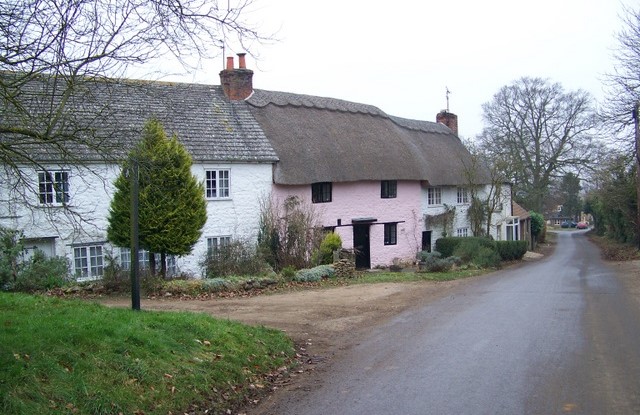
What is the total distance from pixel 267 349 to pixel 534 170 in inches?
2179

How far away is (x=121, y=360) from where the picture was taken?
7668 millimetres

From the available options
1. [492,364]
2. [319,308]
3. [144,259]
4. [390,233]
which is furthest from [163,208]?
[390,233]

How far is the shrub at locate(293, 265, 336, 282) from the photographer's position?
21092 mm

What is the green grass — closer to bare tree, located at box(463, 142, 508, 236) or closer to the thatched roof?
the thatched roof

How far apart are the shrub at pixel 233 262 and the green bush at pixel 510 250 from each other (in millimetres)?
17862

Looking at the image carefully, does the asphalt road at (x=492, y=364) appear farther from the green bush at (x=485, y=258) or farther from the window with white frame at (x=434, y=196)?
the window with white frame at (x=434, y=196)

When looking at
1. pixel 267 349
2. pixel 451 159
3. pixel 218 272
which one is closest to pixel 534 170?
pixel 451 159

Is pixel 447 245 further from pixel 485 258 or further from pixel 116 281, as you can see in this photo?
pixel 116 281

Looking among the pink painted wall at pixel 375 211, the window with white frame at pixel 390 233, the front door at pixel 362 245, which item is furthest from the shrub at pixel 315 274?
the window with white frame at pixel 390 233

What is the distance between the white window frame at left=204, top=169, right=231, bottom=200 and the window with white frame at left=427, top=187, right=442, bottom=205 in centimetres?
1514

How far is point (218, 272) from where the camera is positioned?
21.4 m

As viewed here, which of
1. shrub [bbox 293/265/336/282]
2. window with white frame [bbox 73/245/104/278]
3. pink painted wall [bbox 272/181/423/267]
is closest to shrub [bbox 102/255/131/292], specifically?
window with white frame [bbox 73/245/104/278]

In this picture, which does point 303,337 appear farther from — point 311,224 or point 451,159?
point 451,159

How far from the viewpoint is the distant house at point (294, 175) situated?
881 inches
